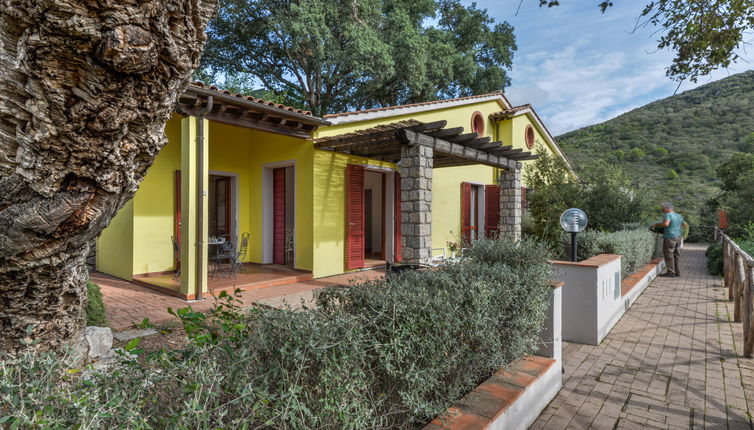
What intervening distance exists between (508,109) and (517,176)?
4.52 metres

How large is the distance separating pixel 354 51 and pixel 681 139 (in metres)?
31.0

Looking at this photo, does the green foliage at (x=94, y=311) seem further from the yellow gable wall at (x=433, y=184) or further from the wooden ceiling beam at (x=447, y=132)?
the wooden ceiling beam at (x=447, y=132)

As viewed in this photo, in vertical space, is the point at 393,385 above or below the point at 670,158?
below

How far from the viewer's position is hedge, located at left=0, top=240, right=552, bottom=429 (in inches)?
41.6

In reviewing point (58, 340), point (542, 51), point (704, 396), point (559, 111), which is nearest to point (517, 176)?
point (542, 51)

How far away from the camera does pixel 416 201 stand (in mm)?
6410

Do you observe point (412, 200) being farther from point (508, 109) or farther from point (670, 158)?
point (670, 158)

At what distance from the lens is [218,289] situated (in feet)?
21.1

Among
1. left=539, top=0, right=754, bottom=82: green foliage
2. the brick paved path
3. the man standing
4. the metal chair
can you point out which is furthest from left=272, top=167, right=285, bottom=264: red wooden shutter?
the man standing

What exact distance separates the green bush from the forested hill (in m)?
18.5

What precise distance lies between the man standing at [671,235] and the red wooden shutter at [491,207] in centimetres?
408

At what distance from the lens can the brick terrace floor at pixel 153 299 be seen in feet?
16.1

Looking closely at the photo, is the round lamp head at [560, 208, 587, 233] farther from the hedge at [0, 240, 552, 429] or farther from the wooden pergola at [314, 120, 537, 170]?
the wooden pergola at [314, 120, 537, 170]

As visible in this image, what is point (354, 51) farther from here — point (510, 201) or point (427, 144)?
point (427, 144)
